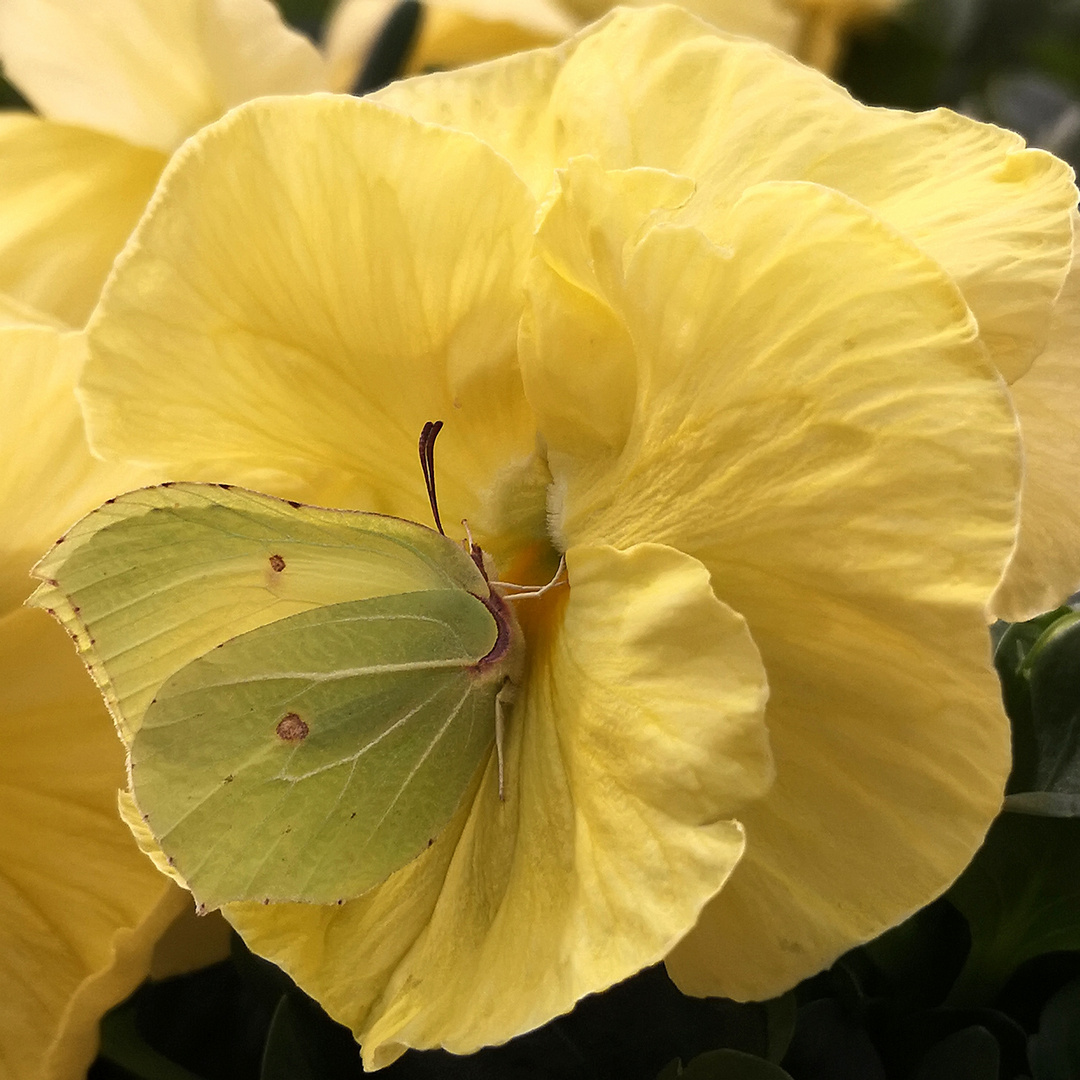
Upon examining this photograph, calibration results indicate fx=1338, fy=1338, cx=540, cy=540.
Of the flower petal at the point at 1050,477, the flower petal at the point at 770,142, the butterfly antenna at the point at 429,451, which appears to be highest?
the flower petal at the point at 770,142

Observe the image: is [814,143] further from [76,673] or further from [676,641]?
[76,673]

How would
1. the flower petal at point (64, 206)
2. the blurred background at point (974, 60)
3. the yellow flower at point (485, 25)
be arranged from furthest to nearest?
1. the blurred background at point (974, 60)
2. the yellow flower at point (485, 25)
3. the flower petal at point (64, 206)

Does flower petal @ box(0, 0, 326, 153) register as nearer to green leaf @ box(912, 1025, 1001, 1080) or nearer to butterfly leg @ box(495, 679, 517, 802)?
butterfly leg @ box(495, 679, 517, 802)

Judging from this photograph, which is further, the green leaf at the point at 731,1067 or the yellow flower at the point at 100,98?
the yellow flower at the point at 100,98

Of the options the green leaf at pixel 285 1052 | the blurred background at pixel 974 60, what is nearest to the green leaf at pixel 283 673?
the green leaf at pixel 285 1052

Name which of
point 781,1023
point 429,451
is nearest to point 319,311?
point 429,451

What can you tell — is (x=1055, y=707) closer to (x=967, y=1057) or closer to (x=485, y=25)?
(x=967, y=1057)

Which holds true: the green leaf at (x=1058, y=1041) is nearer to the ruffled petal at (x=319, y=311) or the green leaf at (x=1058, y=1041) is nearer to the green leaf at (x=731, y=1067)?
the green leaf at (x=731, y=1067)
